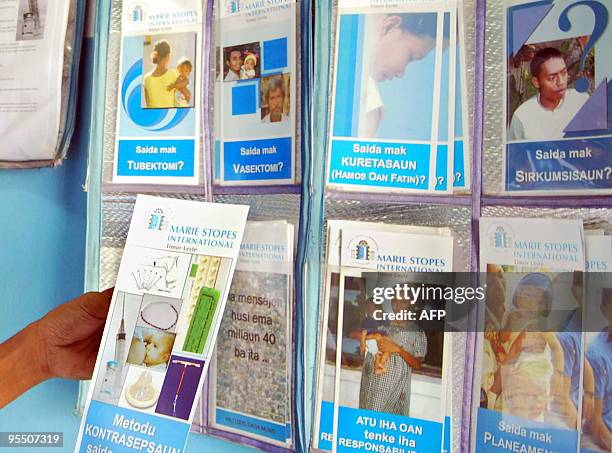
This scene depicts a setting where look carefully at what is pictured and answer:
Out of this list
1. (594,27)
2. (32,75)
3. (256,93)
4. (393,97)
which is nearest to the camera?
(594,27)

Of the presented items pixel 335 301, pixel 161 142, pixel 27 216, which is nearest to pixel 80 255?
pixel 27 216

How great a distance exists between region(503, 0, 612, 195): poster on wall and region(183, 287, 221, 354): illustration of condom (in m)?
0.42

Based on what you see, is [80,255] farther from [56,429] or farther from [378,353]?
[378,353]

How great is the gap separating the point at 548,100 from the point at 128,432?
71 centimetres

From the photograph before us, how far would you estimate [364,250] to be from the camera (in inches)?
32.1

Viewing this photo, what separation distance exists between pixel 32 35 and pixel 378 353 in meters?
0.82

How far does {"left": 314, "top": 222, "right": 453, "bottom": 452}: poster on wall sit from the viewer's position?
2.58 feet

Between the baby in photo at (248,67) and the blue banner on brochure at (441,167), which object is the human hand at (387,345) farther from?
the baby in photo at (248,67)

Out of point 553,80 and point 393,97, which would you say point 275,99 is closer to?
point 393,97

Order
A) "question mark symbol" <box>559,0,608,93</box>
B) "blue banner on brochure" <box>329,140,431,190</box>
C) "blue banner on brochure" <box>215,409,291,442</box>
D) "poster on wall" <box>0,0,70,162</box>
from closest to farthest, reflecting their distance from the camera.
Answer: "question mark symbol" <box>559,0,608,93</box>
"blue banner on brochure" <box>329,140,431,190</box>
"blue banner on brochure" <box>215,409,291,442</box>
"poster on wall" <box>0,0,70,162</box>

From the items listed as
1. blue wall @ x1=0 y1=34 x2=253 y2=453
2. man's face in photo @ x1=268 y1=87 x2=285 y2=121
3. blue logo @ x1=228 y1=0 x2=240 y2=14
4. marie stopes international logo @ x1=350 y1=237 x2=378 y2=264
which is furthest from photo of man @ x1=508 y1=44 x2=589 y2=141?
blue wall @ x1=0 y1=34 x2=253 y2=453

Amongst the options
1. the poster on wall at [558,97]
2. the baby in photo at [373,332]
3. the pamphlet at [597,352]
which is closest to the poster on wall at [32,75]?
the baby in photo at [373,332]

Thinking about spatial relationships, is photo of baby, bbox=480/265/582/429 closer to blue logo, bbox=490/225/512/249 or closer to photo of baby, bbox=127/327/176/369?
blue logo, bbox=490/225/512/249

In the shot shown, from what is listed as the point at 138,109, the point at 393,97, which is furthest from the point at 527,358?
the point at 138,109
